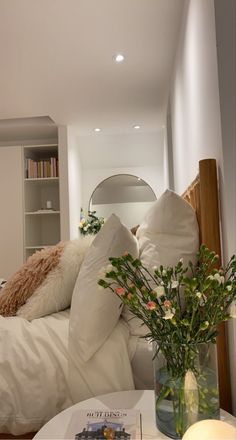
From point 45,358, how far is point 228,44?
1150 mm

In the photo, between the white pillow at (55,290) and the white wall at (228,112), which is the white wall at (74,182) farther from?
the white wall at (228,112)

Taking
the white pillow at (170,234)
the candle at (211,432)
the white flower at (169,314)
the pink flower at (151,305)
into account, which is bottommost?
the candle at (211,432)

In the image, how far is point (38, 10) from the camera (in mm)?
1904

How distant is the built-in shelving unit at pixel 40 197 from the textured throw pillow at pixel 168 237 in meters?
2.87

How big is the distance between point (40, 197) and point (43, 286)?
10.7ft

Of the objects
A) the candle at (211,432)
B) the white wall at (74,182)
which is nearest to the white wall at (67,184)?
the white wall at (74,182)

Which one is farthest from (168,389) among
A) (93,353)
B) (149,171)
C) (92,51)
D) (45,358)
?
(149,171)

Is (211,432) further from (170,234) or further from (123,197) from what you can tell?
(123,197)

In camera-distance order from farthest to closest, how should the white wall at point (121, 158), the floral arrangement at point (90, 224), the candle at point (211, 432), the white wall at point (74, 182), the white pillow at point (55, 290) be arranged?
1. the white wall at point (121, 158)
2. the floral arrangement at point (90, 224)
3. the white wall at point (74, 182)
4. the white pillow at point (55, 290)
5. the candle at point (211, 432)

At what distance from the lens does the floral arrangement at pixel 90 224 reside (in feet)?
13.6

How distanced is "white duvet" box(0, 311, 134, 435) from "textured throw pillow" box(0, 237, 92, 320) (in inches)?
8.4

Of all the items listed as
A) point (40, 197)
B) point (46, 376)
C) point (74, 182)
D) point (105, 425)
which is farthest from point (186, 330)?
point (40, 197)

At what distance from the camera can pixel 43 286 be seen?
1392 mm

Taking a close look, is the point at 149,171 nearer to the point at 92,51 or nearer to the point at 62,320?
the point at 92,51
